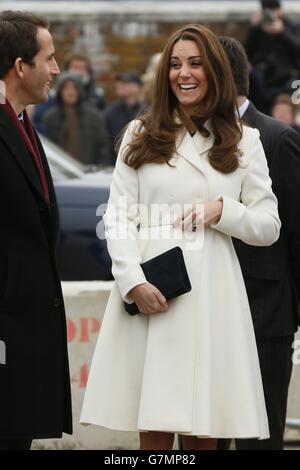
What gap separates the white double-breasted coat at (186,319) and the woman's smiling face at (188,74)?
151 millimetres

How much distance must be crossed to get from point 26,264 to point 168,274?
1.78ft

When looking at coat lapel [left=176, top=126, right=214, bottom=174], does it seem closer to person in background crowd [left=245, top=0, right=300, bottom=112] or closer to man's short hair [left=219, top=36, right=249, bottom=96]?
man's short hair [left=219, top=36, right=249, bottom=96]

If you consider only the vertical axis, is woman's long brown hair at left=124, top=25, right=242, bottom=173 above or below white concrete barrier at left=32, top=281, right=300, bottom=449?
above

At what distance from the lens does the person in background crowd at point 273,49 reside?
1341 cm

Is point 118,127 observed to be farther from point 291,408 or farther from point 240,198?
point 240,198

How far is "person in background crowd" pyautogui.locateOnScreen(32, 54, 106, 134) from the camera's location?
1403 centimetres

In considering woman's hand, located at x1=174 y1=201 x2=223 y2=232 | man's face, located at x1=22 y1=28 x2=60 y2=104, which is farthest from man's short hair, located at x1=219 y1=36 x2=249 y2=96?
man's face, located at x1=22 y1=28 x2=60 y2=104

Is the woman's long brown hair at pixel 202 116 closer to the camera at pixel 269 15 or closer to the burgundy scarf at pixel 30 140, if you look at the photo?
the burgundy scarf at pixel 30 140

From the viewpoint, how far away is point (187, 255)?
16.5ft

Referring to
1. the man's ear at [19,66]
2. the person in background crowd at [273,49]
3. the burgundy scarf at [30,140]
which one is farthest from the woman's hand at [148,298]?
the person in background crowd at [273,49]

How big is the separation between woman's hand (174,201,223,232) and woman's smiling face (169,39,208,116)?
44 cm

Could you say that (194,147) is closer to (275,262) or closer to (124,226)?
(124,226)
